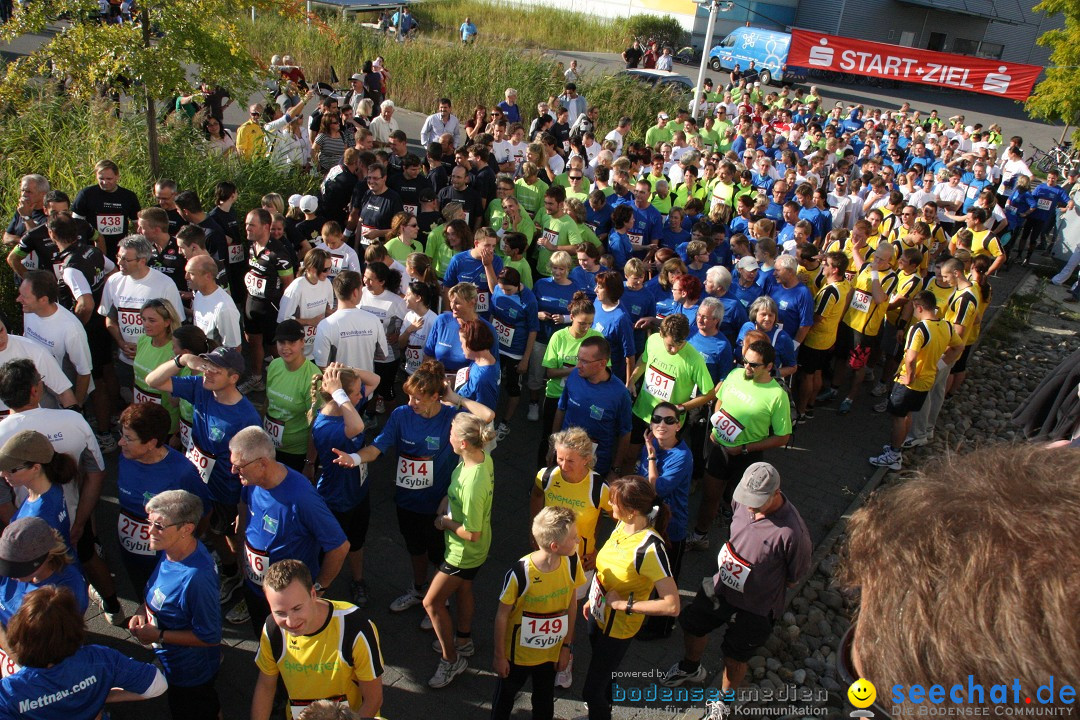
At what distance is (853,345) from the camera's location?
29.2ft

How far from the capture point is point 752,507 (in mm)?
4301

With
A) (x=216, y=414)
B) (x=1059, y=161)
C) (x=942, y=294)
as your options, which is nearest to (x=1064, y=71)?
(x=1059, y=161)

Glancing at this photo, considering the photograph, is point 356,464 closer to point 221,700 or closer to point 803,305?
point 221,700

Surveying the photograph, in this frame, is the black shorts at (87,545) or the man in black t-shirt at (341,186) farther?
the man in black t-shirt at (341,186)

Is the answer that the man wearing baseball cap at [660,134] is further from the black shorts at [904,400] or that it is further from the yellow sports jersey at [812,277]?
the black shorts at [904,400]

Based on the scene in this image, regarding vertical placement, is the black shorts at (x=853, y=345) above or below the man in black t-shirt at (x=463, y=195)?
below

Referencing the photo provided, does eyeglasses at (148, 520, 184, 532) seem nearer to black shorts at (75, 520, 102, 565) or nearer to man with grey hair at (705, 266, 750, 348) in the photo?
black shorts at (75, 520, 102, 565)

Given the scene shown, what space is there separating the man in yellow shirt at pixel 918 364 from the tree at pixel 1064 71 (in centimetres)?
1702

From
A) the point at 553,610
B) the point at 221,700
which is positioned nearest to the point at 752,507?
the point at 553,610

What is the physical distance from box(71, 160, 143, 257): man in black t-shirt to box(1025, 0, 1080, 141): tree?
2266 centimetres

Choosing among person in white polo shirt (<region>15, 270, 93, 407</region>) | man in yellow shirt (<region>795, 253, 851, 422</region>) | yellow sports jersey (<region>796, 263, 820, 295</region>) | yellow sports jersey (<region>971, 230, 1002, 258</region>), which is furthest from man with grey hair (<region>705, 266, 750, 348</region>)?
yellow sports jersey (<region>971, 230, 1002, 258</region>)

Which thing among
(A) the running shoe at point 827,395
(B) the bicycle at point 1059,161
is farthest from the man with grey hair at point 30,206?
(B) the bicycle at point 1059,161

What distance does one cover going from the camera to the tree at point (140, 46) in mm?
8531

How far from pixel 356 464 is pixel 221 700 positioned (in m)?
1.57
